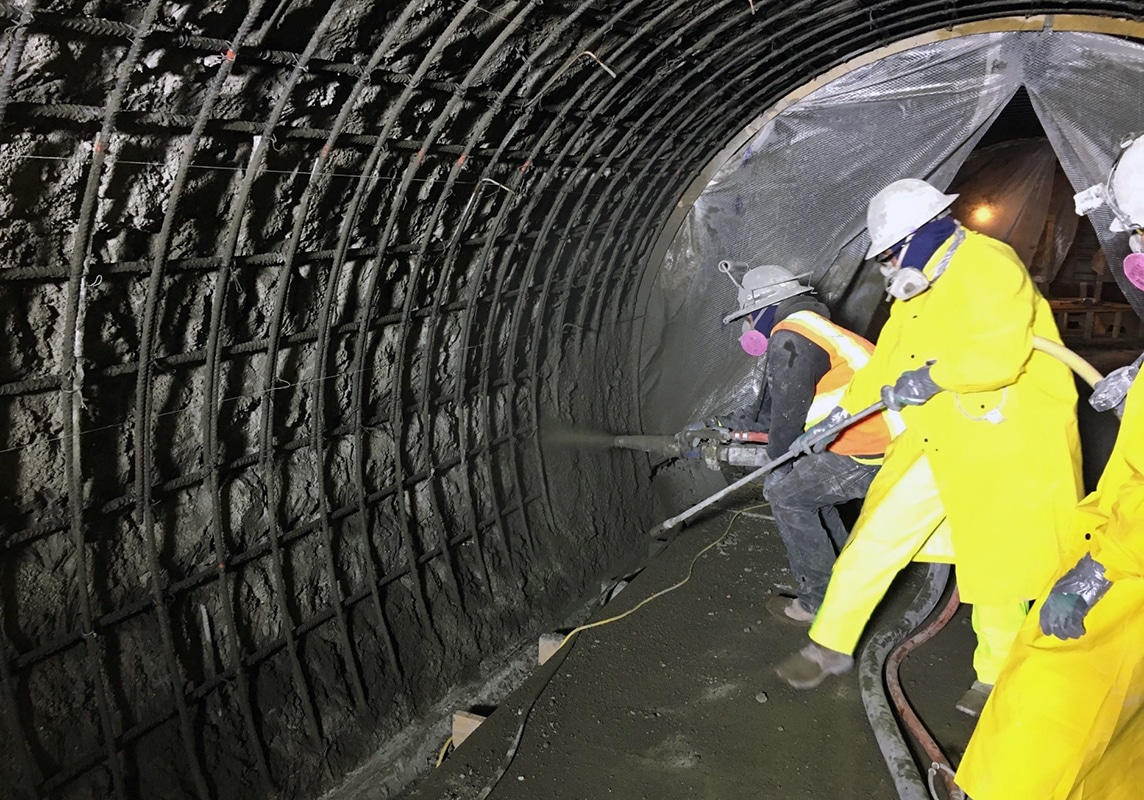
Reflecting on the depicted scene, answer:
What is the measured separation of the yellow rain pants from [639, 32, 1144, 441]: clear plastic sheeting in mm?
2249

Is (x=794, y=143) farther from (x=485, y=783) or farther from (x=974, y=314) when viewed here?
(x=485, y=783)

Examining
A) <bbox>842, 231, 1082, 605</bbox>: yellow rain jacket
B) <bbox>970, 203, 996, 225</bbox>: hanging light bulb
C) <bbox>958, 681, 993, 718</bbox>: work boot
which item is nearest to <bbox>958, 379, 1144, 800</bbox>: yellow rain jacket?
<bbox>842, 231, 1082, 605</bbox>: yellow rain jacket

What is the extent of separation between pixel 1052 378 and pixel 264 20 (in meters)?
3.13

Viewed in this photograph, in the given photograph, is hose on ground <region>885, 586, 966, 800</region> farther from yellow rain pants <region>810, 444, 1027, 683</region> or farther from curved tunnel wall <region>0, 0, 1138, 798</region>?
curved tunnel wall <region>0, 0, 1138, 798</region>

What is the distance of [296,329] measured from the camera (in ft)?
11.7

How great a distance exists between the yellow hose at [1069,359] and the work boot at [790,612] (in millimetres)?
1919

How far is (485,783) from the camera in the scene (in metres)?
3.08

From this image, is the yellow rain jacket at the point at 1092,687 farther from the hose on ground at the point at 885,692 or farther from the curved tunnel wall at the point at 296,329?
the curved tunnel wall at the point at 296,329

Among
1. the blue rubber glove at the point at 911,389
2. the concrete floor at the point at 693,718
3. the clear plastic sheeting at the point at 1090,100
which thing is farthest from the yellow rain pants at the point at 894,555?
the clear plastic sheeting at the point at 1090,100

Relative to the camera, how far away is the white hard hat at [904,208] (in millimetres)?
3025

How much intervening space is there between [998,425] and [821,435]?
813mm

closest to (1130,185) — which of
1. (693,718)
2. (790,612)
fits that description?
(693,718)

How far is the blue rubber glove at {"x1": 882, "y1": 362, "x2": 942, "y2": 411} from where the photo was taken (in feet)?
9.70

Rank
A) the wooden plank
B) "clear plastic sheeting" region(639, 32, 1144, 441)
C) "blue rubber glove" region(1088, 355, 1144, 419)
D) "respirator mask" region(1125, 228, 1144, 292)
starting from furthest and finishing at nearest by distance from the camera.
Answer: "clear plastic sheeting" region(639, 32, 1144, 441)
the wooden plank
"blue rubber glove" region(1088, 355, 1144, 419)
"respirator mask" region(1125, 228, 1144, 292)
